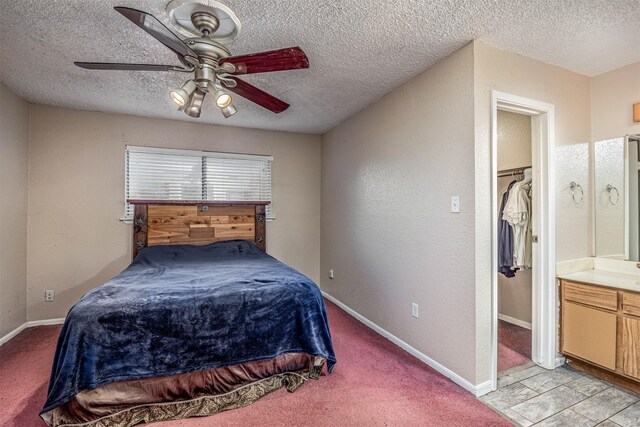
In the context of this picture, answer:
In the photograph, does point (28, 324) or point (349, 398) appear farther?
point (28, 324)

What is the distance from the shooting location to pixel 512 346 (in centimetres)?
282

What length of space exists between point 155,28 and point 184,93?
38 cm

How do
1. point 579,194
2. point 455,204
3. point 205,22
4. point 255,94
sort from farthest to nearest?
1. point 579,194
2. point 455,204
3. point 255,94
4. point 205,22

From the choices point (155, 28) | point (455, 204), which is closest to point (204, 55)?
point (155, 28)

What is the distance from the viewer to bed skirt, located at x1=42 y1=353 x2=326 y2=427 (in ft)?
5.63

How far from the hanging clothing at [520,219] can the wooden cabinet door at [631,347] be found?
3.16 feet

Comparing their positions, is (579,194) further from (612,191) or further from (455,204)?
(455,204)

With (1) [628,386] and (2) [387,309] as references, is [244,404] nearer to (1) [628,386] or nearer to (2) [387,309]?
(2) [387,309]

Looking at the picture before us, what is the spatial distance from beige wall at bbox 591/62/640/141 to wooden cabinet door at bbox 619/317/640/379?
1.49 m

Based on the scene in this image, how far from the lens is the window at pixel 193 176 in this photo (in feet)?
12.1

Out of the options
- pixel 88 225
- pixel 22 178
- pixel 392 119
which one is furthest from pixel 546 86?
pixel 22 178

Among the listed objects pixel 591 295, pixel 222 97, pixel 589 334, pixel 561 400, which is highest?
pixel 222 97

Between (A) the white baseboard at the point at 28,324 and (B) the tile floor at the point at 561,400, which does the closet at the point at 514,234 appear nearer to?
(B) the tile floor at the point at 561,400

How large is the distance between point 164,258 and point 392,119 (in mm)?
2690
